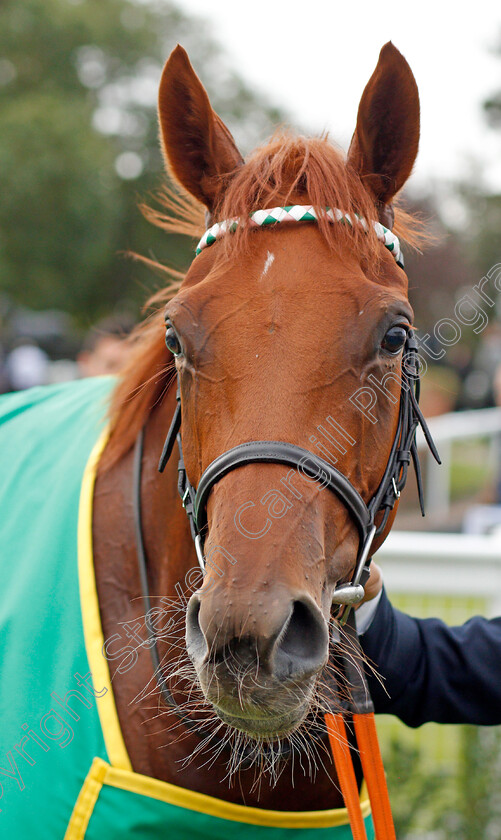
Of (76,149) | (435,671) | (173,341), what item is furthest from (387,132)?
(76,149)

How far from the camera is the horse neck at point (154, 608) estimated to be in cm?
203

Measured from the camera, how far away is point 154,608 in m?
2.16

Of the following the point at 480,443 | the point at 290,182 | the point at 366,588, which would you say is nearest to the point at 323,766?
the point at 366,588

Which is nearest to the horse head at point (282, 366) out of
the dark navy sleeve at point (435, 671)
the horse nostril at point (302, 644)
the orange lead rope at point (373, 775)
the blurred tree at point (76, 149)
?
the horse nostril at point (302, 644)

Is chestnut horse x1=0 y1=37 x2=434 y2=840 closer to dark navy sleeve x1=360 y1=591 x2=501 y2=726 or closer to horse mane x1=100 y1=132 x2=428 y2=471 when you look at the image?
horse mane x1=100 y1=132 x2=428 y2=471

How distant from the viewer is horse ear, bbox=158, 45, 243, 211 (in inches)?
82.7

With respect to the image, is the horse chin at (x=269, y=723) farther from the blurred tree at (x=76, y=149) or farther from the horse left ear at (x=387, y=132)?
the blurred tree at (x=76, y=149)

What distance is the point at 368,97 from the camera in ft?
6.60

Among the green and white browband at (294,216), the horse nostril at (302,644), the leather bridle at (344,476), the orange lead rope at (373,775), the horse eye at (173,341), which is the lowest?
the orange lead rope at (373,775)

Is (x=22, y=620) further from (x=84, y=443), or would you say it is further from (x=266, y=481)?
(x=266, y=481)

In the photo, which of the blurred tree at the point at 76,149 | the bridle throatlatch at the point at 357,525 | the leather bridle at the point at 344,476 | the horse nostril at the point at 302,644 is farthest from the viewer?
the blurred tree at the point at 76,149

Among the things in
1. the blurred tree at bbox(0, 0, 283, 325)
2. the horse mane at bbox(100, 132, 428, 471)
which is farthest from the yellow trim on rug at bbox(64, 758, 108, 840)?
the blurred tree at bbox(0, 0, 283, 325)

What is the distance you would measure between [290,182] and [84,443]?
1.19 metres

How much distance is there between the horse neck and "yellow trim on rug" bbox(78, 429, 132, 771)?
0.03 metres
